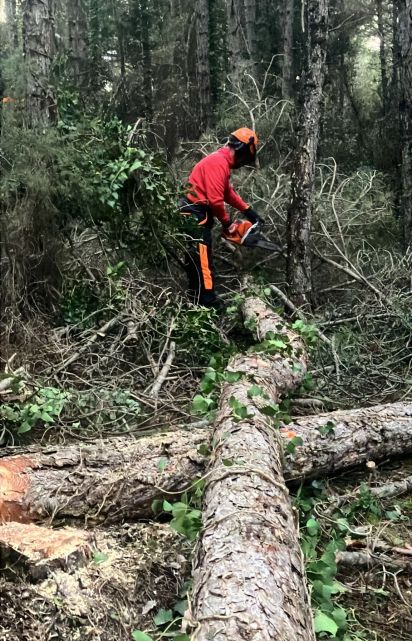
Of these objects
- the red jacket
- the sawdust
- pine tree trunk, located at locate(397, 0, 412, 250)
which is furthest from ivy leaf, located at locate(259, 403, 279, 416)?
pine tree trunk, located at locate(397, 0, 412, 250)

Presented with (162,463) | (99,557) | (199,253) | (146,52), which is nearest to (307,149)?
(199,253)

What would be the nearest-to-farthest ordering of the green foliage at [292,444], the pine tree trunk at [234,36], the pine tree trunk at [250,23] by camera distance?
the green foliage at [292,444]
the pine tree trunk at [234,36]
the pine tree trunk at [250,23]

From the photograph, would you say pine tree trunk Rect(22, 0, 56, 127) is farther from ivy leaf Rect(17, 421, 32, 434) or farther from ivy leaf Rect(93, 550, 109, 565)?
ivy leaf Rect(93, 550, 109, 565)

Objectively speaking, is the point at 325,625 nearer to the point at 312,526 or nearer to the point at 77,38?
the point at 312,526

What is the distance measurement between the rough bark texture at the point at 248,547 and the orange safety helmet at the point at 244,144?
12.3ft

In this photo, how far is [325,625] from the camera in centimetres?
204

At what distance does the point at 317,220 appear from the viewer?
22.5 feet

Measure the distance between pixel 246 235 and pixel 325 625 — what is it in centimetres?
461

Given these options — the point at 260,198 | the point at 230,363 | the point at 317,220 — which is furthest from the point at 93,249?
the point at 230,363

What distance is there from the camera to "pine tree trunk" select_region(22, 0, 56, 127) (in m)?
5.67

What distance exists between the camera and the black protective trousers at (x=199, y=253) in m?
5.93

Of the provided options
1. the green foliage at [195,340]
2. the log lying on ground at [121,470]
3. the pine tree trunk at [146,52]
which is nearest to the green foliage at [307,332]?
the green foliage at [195,340]

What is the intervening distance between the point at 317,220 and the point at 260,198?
73cm

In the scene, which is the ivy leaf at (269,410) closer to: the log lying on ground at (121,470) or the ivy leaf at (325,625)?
the log lying on ground at (121,470)
